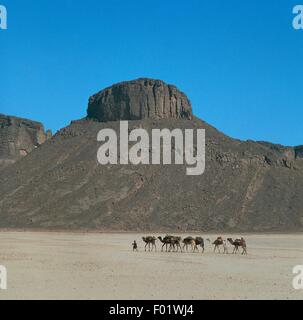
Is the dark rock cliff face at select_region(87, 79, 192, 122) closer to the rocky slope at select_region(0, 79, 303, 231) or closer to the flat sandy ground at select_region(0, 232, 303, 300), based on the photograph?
the rocky slope at select_region(0, 79, 303, 231)

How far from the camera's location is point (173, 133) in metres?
120

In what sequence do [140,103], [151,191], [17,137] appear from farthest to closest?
[17,137] < [140,103] < [151,191]

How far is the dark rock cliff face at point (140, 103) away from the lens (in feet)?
427

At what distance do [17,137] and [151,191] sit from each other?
74839mm

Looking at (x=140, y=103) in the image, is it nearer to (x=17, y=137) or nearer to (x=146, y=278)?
(x=17, y=137)

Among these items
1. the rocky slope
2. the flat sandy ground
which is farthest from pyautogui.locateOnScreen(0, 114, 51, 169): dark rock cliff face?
the flat sandy ground

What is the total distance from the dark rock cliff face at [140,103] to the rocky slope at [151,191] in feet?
20.3

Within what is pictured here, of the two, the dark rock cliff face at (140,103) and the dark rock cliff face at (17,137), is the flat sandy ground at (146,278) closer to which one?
the dark rock cliff face at (140,103)

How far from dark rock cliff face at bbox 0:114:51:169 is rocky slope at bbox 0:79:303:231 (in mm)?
42228

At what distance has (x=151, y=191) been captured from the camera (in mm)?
103250

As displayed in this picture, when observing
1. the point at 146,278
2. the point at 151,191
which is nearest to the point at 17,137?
the point at 151,191
